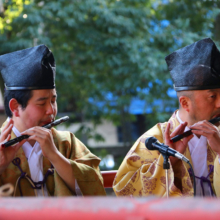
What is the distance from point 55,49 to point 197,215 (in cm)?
589

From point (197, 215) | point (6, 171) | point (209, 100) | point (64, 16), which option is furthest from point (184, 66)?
point (64, 16)

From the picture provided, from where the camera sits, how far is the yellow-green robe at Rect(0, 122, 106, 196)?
242 cm

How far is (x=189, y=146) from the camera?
105 inches

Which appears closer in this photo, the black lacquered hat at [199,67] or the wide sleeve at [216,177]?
the wide sleeve at [216,177]

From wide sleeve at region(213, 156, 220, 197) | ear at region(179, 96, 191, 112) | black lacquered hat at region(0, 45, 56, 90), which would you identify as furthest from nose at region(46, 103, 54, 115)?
wide sleeve at region(213, 156, 220, 197)

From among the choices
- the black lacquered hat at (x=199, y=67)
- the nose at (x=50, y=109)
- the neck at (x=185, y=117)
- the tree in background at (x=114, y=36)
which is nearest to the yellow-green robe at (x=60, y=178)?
the nose at (x=50, y=109)

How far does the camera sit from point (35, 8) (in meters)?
5.48

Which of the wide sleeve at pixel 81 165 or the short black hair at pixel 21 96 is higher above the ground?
the short black hair at pixel 21 96

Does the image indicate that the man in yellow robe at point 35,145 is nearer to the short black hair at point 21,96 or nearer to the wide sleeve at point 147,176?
the short black hair at point 21,96

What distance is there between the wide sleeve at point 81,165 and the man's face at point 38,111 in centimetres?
24

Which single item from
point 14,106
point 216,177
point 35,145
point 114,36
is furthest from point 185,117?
point 114,36

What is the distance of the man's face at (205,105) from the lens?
2.50m

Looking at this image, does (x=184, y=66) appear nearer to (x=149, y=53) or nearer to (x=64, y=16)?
(x=149, y=53)

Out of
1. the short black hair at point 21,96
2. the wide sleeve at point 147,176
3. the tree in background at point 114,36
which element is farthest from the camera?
the tree in background at point 114,36
